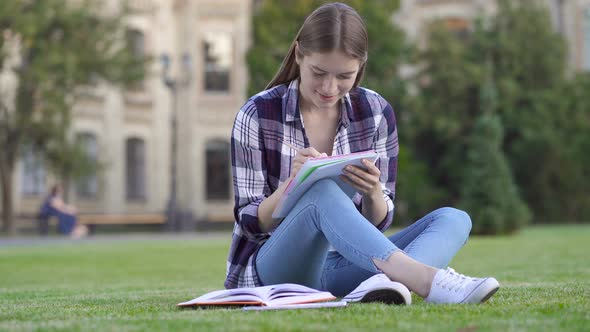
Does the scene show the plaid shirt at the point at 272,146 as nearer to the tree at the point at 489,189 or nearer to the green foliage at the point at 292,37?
the tree at the point at 489,189

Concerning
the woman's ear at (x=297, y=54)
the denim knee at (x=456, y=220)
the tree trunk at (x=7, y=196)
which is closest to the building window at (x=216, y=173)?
the tree trunk at (x=7, y=196)

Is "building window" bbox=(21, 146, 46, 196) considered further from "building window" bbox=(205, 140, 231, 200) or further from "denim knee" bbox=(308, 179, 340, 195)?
"denim knee" bbox=(308, 179, 340, 195)

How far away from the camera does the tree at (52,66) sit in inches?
954

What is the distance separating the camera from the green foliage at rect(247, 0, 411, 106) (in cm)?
2925

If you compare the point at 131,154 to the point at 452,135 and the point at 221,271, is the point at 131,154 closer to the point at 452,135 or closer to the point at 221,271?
the point at 452,135

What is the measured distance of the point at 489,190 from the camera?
876 inches

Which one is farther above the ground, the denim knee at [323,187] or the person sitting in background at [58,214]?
the denim knee at [323,187]

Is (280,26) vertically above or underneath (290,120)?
above

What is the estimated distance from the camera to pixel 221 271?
11.2 m

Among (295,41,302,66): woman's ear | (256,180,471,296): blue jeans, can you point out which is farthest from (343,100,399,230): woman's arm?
(295,41,302,66): woman's ear

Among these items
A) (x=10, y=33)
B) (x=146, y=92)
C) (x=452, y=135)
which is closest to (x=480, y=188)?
(x=452, y=135)

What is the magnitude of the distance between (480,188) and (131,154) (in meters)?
15.1

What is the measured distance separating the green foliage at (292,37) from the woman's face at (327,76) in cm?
2388

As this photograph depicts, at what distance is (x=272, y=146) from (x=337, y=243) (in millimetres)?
701
